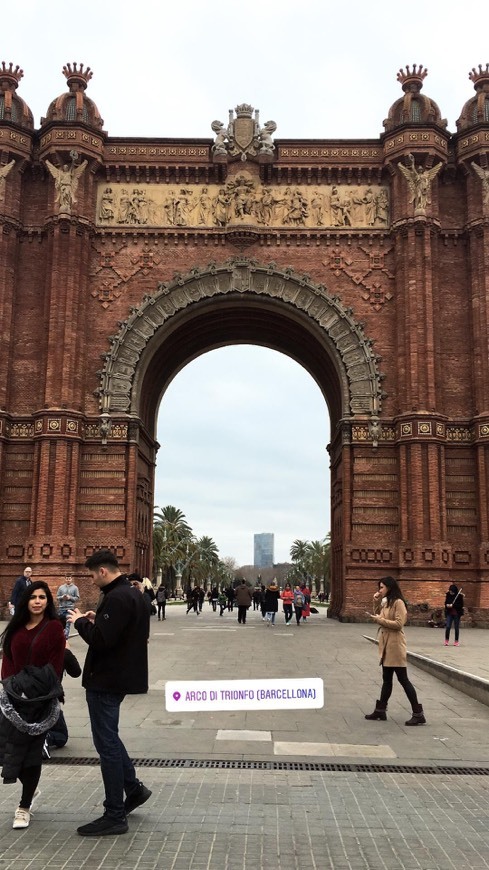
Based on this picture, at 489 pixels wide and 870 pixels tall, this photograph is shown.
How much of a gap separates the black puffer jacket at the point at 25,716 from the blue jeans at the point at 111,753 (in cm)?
31

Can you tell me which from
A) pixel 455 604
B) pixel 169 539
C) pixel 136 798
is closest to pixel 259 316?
pixel 455 604

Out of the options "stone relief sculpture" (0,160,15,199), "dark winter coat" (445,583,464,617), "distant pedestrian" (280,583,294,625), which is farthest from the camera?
"stone relief sculpture" (0,160,15,199)

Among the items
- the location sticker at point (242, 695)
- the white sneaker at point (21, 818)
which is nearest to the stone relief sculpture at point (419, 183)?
the location sticker at point (242, 695)

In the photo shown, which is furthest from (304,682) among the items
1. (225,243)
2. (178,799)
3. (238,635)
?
(225,243)

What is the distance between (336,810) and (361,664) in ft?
31.4

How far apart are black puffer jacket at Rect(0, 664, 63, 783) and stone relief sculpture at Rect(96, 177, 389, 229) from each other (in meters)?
27.5

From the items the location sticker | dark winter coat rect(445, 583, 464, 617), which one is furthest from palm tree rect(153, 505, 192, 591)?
the location sticker

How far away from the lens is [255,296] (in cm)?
3091

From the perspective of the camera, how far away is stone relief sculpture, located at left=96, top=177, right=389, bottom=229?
31.2 meters

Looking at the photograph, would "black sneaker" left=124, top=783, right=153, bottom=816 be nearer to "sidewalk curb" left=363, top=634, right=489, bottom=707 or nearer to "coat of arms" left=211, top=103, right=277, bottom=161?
"sidewalk curb" left=363, top=634, right=489, bottom=707

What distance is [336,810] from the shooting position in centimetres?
606

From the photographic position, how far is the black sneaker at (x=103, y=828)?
5.41m

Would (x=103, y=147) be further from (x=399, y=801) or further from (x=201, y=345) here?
(x=399, y=801)

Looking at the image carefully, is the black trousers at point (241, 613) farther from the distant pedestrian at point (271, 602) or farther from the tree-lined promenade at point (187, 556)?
the tree-lined promenade at point (187, 556)
